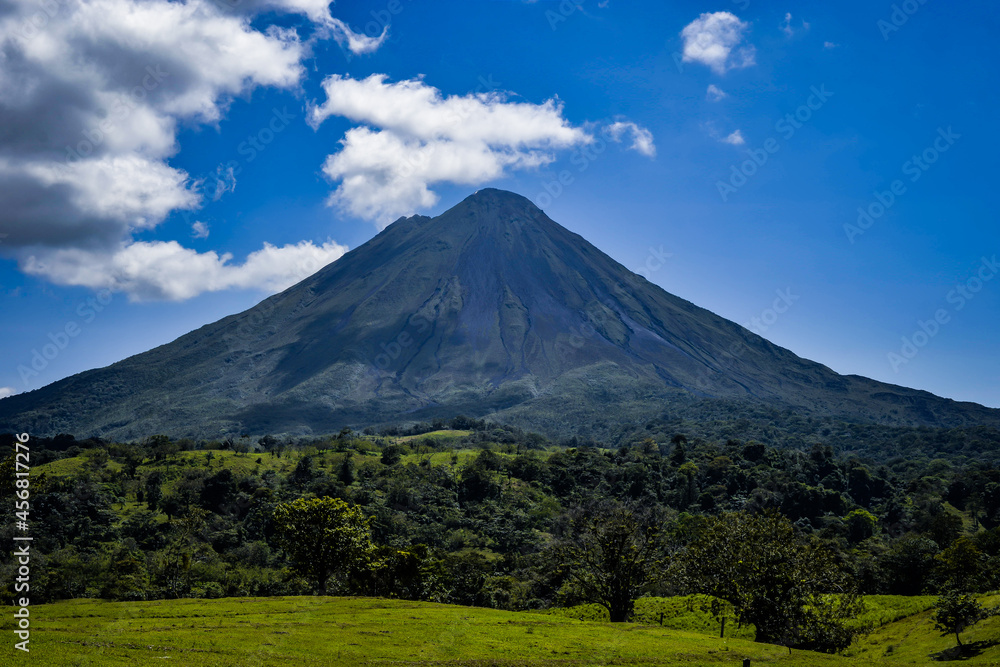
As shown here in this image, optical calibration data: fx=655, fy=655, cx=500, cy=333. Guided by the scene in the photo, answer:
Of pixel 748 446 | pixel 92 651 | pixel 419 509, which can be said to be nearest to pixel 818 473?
pixel 748 446

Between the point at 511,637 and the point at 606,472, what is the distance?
8736 centimetres

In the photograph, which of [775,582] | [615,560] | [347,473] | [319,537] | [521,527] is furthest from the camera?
[347,473]

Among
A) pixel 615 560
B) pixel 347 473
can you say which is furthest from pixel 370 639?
pixel 347 473

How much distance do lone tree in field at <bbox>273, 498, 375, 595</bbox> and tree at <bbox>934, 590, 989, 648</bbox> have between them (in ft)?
117

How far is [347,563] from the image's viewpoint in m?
46.2

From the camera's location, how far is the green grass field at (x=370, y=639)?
2280cm

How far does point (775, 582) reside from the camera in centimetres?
3269

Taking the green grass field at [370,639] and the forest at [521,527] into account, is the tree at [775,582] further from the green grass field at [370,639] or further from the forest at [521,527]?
the green grass field at [370,639]

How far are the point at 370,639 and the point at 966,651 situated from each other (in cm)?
2987

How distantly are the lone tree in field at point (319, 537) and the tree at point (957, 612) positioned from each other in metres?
35.8

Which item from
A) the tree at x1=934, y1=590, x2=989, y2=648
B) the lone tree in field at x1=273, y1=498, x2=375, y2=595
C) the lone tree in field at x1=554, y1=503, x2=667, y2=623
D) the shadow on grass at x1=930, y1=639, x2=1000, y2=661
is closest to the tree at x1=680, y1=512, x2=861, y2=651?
the shadow on grass at x1=930, y1=639, x2=1000, y2=661

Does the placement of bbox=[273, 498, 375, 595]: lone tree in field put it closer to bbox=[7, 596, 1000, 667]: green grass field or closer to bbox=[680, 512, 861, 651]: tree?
bbox=[7, 596, 1000, 667]: green grass field

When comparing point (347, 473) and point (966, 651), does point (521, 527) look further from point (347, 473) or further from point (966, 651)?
point (966, 651)

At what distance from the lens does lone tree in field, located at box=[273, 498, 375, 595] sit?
45188 mm
